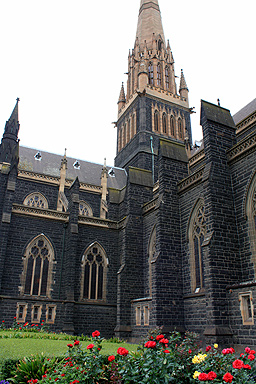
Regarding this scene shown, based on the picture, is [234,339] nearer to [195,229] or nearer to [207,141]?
[195,229]

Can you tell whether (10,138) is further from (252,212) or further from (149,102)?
(252,212)

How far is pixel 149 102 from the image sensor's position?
36438mm

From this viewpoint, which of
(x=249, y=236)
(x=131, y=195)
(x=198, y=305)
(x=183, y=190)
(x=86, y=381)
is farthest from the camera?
(x=131, y=195)

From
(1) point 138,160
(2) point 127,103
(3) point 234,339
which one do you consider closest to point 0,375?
(3) point 234,339

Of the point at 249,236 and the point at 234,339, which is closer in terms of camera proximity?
the point at 234,339

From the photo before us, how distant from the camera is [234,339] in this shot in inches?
463

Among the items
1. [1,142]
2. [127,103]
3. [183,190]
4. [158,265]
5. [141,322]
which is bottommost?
[141,322]

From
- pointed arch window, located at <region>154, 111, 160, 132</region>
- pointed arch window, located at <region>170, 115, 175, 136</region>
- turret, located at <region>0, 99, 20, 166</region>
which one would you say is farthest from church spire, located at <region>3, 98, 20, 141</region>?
pointed arch window, located at <region>170, 115, 175, 136</region>

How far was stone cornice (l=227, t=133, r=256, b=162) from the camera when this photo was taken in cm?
1365

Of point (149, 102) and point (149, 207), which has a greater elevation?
point (149, 102)

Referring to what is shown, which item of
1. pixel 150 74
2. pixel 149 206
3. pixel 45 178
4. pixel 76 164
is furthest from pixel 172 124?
pixel 149 206

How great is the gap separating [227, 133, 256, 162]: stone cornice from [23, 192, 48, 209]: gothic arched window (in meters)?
17.4

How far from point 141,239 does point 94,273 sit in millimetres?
4395

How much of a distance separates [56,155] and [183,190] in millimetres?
19528
